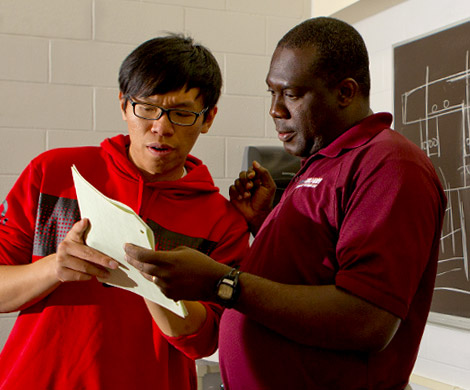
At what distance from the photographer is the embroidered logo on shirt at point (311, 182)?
98 centimetres

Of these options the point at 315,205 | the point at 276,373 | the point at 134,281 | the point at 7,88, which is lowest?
the point at 276,373

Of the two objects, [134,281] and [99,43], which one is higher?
[99,43]

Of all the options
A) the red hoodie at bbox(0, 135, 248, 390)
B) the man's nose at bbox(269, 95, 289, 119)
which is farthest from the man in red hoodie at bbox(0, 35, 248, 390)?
the man's nose at bbox(269, 95, 289, 119)

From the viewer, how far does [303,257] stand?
3.14 feet

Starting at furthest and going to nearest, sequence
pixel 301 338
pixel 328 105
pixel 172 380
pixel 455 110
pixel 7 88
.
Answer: pixel 7 88 → pixel 455 110 → pixel 172 380 → pixel 328 105 → pixel 301 338

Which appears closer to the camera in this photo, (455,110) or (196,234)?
(196,234)

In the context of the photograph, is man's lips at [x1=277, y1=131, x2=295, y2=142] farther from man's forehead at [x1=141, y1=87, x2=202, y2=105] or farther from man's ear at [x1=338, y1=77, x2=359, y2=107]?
man's forehead at [x1=141, y1=87, x2=202, y2=105]

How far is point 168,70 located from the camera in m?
1.39

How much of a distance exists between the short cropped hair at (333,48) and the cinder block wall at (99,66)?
184 cm

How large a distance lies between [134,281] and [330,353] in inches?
15.5

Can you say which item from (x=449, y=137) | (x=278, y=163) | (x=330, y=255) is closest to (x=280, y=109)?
(x=330, y=255)

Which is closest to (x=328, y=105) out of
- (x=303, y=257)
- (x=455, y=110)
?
(x=303, y=257)

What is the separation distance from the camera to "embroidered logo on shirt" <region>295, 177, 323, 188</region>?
0.98m

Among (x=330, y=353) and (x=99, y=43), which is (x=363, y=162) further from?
(x=99, y=43)
